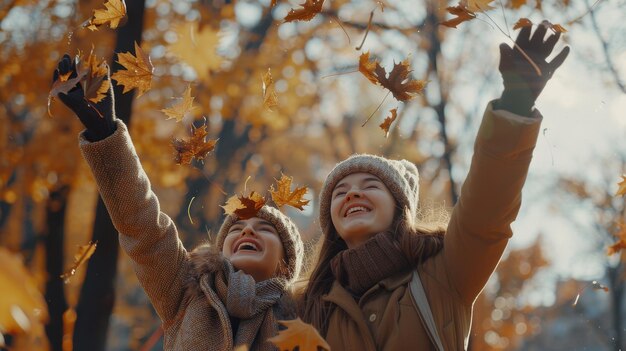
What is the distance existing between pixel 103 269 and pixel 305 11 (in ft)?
7.80

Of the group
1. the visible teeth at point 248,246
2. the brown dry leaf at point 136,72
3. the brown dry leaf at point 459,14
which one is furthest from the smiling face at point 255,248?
the brown dry leaf at point 459,14

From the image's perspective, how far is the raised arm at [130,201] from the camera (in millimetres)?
3070

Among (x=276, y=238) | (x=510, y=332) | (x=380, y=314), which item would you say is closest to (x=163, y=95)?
(x=276, y=238)

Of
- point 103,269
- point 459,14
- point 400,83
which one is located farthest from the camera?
point 103,269

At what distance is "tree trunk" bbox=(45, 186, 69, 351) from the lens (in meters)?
5.40

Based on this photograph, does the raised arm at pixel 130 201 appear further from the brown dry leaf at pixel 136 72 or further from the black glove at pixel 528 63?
the black glove at pixel 528 63

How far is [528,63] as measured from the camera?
2.46 metres

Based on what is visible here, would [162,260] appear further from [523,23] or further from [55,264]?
[55,264]

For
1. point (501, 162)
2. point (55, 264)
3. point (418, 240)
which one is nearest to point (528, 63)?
point (501, 162)

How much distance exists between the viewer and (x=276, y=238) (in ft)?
11.8

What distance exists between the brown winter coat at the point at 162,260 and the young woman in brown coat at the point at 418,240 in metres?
0.34

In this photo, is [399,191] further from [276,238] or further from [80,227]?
[80,227]

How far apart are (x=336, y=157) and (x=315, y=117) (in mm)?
799

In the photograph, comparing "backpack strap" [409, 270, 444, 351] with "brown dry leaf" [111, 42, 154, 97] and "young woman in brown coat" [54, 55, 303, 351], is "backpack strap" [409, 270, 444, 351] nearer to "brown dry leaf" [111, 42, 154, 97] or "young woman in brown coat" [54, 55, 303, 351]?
"young woman in brown coat" [54, 55, 303, 351]
